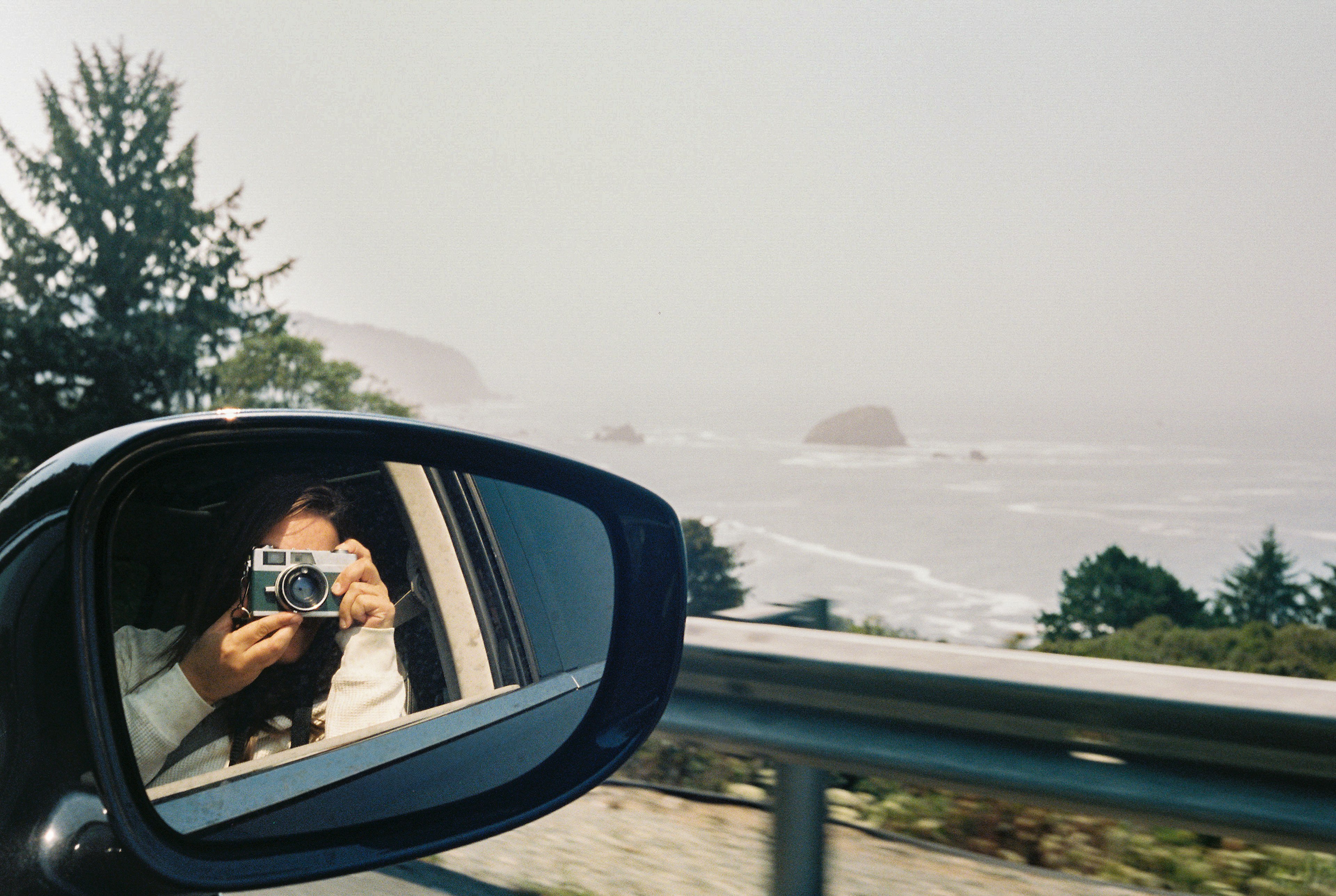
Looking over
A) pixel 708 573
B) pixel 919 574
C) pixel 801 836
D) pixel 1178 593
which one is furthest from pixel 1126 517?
pixel 801 836

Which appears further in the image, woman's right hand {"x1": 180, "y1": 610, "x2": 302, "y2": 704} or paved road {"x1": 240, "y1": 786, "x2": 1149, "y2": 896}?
paved road {"x1": 240, "y1": 786, "x2": 1149, "y2": 896}

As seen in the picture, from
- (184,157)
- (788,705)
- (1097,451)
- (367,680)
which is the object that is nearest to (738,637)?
(788,705)

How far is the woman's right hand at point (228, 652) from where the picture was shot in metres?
1.12

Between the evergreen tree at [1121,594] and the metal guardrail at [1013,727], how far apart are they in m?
33.1

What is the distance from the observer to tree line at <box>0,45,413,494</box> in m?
51.2

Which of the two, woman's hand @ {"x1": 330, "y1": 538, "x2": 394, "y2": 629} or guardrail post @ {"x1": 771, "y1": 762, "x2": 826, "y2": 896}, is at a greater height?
woman's hand @ {"x1": 330, "y1": 538, "x2": 394, "y2": 629}

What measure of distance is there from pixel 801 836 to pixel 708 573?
9.72 meters

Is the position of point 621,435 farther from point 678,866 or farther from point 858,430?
point 678,866

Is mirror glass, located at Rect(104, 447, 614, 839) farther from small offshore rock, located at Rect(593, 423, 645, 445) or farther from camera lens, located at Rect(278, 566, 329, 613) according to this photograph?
small offshore rock, located at Rect(593, 423, 645, 445)

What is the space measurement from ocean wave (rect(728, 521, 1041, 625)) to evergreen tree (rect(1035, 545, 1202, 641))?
38.7 ft

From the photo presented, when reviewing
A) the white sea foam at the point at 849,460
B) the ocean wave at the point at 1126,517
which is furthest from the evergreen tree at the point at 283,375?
the white sea foam at the point at 849,460

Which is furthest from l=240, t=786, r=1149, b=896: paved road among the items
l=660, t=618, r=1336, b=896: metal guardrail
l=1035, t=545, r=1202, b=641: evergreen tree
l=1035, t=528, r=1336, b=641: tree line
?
l=1035, t=545, r=1202, b=641: evergreen tree

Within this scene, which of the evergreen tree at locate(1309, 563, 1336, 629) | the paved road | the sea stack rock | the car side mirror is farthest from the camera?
the sea stack rock

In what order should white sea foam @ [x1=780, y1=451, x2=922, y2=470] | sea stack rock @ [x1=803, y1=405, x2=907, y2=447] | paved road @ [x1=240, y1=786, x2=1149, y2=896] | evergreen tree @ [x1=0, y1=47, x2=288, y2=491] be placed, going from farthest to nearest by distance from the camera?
sea stack rock @ [x1=803, y1=405, x2=907, y2=447] → white sea foam @ [x1=780, y1=451, x2=922, y2=470] → evergreen tree @ [x1=0, y1=47, x2=288, y2=491] → paved road @ [x1=240, y1=786, x2=1149, y2=896]
